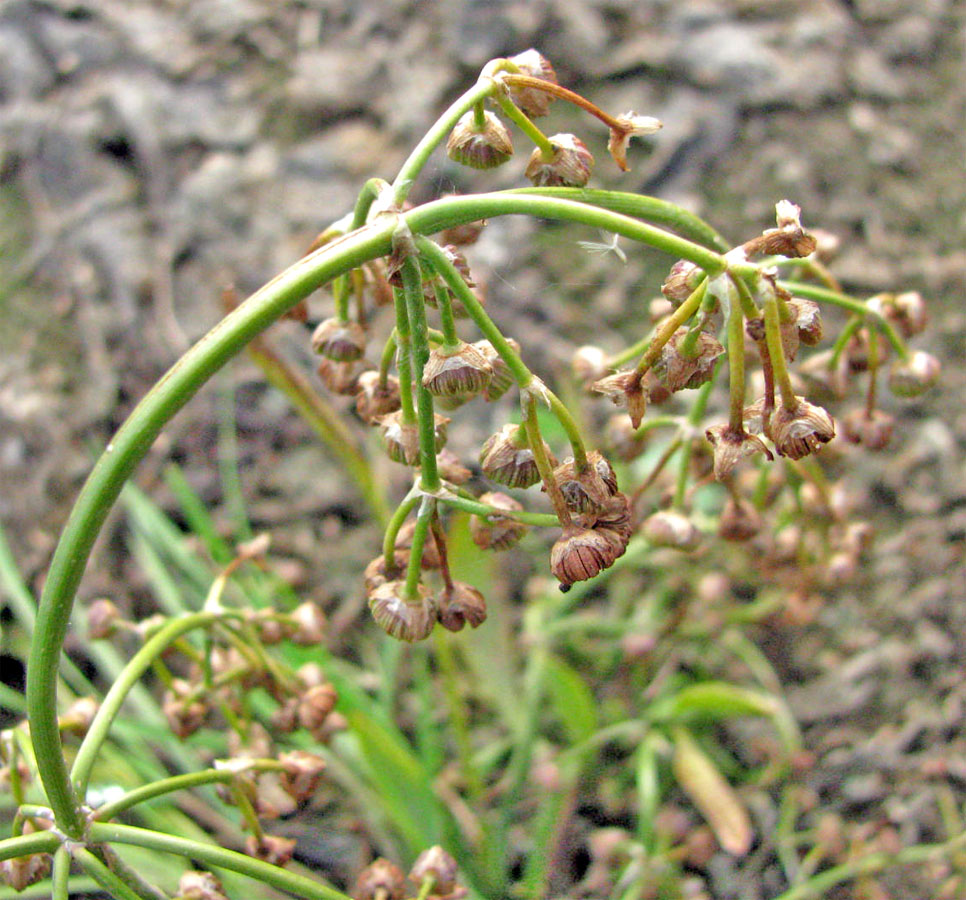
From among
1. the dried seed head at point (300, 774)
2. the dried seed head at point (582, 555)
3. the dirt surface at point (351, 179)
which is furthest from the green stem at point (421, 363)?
the dirt surface at point (351, 179)

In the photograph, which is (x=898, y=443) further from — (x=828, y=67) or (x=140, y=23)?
(x=140, y=23)

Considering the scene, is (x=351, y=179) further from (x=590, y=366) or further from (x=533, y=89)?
(x=533, y=89)

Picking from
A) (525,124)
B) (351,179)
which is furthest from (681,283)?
(351,179)

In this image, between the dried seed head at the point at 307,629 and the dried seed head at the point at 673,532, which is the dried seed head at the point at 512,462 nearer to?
the dried seed head at the point at 673,532

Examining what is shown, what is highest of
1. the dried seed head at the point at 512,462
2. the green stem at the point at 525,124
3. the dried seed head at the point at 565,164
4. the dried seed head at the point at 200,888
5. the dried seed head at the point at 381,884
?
the green stem at the point at 525,124

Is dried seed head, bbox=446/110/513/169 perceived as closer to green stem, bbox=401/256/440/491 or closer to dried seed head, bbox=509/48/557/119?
dried seed head, bbox=509/48/557/119

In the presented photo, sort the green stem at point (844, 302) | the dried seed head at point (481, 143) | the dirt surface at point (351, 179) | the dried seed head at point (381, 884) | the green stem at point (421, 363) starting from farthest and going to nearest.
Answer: the dirt surface at point (351, 179), the dried seed head at point (381, 884), the green stem at point (844, 302), the dried seed head at point (481, 143), the green stem at point (421, 363)
